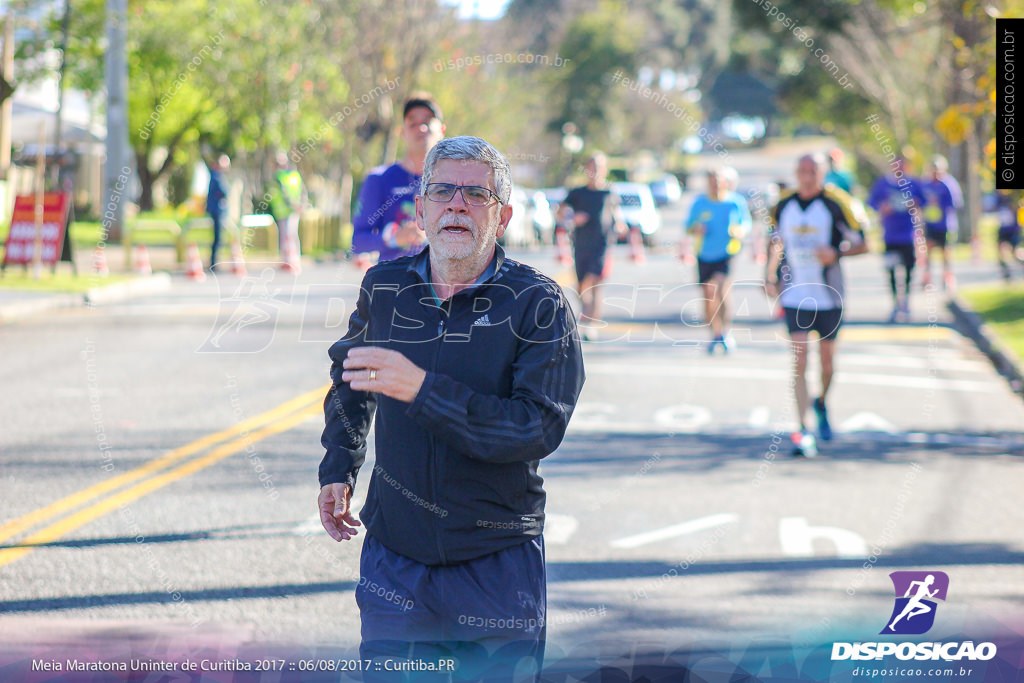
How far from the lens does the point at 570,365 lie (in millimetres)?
3441

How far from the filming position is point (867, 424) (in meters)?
10.8

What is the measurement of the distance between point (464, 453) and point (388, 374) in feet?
0.88

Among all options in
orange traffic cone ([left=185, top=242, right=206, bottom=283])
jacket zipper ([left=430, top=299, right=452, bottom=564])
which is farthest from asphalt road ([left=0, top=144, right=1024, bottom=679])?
orange traffic cone ([left=185, top=242, right=206, bottom=283])

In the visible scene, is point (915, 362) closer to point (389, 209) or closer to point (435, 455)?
point (389, 209)

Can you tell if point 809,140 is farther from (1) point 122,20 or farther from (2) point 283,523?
(2) point 283,523

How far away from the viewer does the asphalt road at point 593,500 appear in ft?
18.3

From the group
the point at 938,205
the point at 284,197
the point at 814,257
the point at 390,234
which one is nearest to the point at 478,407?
the point at 390,234

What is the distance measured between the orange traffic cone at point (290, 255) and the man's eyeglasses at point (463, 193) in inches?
815

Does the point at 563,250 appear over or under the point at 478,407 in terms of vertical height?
under

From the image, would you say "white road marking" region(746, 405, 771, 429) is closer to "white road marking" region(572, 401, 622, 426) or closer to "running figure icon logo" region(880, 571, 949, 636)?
"white road marking" region(572, 401, 622, 426)

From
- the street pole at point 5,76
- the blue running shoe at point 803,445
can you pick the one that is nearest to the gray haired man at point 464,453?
the blue running shoe at point 803,445

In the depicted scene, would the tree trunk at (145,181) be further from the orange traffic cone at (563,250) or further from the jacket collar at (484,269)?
the jacket collar at (484,269)

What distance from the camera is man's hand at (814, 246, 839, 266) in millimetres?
9750

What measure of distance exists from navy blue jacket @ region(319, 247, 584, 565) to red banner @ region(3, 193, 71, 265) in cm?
1805
